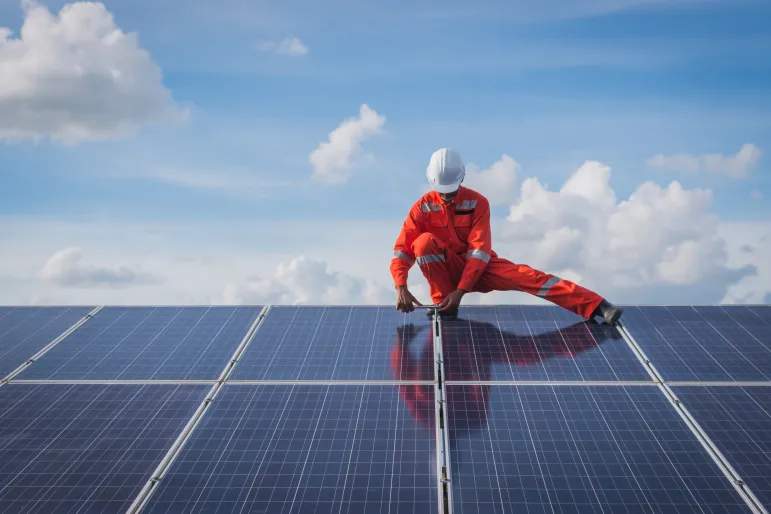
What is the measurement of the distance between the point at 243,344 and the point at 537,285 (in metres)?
3.30

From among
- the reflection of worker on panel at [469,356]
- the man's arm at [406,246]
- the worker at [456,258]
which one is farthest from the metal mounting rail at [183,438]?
the worker at [456,258]

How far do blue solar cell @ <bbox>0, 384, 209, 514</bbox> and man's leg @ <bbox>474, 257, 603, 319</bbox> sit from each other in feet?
11.4

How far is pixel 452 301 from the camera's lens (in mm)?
7402

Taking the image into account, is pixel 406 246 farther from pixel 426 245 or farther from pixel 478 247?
pixel 478 247

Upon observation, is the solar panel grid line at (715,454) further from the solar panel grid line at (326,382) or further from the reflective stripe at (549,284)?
the solar panel grid line at (326,382)

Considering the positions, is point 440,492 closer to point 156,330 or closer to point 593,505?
point 593,505

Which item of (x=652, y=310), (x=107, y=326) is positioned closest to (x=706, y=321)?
(x=652, y=310)

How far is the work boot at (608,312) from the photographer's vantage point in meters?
7.32

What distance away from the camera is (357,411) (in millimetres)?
5617

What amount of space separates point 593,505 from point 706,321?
3936 millimetres

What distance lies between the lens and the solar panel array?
4699 mm

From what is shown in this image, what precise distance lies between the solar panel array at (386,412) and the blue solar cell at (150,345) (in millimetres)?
28

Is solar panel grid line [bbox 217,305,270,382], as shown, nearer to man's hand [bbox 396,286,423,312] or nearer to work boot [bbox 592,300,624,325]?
man's hand [bbox 396,286,423,312]

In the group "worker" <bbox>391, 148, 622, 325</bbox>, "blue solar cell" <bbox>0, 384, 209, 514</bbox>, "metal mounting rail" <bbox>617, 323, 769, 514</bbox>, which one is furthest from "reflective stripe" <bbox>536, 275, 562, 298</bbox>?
"blue solar cell" <bbox>0, 384, 209, 514</bbox>
